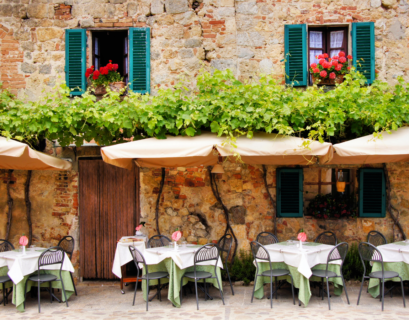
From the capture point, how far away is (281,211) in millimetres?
6988

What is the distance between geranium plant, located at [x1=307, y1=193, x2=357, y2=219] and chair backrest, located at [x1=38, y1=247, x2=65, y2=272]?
4.36m

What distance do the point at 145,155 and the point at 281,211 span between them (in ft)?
9.98

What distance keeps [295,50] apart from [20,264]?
5871 millimetres

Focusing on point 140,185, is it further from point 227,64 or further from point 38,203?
point 227,64

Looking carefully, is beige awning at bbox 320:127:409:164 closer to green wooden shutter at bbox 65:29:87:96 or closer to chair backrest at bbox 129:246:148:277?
chair backrest at bbox 129:246:148:277

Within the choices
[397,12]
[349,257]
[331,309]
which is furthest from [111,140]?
[397,12]

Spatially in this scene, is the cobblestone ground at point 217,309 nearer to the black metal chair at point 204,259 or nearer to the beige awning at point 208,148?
the black metal chair at point 204,259

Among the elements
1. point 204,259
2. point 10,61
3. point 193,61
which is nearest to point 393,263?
point 204,259

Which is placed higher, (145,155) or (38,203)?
(145,155)

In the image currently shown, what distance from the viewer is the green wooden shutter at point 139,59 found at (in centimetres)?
717

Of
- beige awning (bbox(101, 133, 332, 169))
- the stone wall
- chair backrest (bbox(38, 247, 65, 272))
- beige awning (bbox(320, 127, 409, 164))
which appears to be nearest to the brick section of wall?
the stone wall

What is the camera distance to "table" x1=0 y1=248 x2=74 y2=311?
5344mm

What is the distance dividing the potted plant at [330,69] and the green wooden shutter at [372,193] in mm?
1783

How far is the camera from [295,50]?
279 inches
